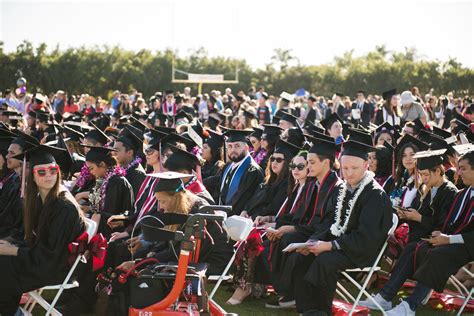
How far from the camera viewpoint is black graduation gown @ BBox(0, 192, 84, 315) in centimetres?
613

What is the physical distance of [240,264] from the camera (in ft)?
26.5

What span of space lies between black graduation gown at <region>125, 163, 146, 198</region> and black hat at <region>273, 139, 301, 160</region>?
163 cm

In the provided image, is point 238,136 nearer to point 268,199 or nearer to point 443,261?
point 268,199

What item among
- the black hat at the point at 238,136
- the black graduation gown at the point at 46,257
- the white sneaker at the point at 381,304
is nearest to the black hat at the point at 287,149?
the black hat at the point at 238,136

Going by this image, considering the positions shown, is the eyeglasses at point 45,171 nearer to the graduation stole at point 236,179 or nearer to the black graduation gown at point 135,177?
the black graduation gown at point 135,177

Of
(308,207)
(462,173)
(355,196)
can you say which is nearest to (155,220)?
(355,196)

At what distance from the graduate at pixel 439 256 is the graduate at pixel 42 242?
3120 millimetres

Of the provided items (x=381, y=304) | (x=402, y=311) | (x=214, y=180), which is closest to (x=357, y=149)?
(x=402, y=311)

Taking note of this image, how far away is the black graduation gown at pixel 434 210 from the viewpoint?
7436mm

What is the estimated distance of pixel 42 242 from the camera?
6.23 metres

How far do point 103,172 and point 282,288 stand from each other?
2466 millimetres

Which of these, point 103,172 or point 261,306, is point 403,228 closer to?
point 261,306

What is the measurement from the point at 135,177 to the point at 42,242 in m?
2.58

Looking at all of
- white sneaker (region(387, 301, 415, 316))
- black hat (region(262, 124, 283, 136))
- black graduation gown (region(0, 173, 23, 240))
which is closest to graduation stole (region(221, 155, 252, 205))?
black hat (region(262, 124, 283, 136))
